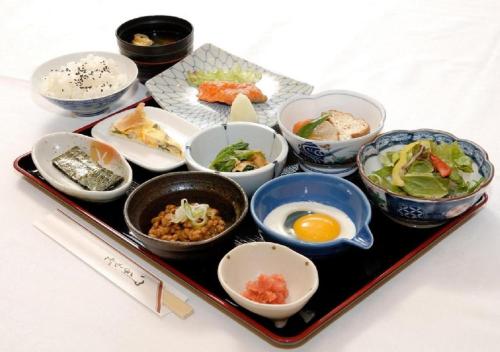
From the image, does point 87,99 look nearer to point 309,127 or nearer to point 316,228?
point 309,127

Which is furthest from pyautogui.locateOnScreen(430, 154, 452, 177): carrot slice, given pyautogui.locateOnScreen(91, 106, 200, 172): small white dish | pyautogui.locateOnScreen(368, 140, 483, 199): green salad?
pyautogui.locateOnScreen(91, 106, 200, 172): small white dish

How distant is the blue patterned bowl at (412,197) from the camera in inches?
54.0

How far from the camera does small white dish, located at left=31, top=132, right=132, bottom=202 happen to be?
5.08ft

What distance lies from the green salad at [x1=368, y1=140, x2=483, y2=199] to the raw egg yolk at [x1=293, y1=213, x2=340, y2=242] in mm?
160

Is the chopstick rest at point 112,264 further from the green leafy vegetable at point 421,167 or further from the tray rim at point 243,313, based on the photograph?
the green leafy vegetable at point 421,167

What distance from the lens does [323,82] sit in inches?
86.2

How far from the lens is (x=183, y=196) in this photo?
152 cm

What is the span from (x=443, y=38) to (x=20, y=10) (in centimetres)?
192

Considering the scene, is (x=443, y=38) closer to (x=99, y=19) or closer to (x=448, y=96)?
(x=448, y=96)

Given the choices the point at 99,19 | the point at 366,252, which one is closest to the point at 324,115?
the point at 366,252

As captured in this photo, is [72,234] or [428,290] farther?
[72,234]

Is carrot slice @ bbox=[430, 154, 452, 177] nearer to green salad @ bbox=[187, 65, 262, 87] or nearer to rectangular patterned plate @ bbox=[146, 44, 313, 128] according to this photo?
rectangular patterned plate @ bbox=[146, 44, 313, 128]

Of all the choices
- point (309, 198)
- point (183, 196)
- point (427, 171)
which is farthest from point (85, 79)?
point (427, 171)

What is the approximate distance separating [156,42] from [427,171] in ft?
3.97
